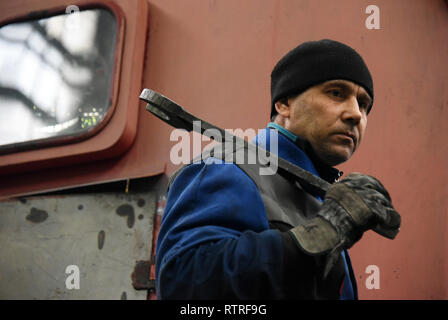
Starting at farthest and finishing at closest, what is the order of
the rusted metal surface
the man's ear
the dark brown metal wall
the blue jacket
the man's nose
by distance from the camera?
the rusted metal surface → the dark brown metal wall → the man's ear → the man's nose → the blue jacket

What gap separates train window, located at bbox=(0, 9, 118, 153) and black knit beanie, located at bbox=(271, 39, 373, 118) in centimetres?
138

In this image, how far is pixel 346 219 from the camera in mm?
1046

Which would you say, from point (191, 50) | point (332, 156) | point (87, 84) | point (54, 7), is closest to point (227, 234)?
point (332, 156)

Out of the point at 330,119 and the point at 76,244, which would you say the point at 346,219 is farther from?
the point at 76,244

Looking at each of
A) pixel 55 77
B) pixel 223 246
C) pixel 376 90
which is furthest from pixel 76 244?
pixel 223 246

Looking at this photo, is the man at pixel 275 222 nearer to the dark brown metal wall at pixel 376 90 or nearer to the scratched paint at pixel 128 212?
the dark brown metal wall at pixel 376 90

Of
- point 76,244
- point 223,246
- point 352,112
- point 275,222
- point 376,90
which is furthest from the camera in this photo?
point 76,244

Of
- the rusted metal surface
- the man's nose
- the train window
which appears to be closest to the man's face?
the man's nose

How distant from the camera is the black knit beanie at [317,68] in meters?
1.42

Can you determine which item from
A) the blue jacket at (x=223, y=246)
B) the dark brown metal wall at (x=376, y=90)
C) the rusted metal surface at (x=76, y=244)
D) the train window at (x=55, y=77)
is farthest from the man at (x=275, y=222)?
the train window at (x=55, y=77)

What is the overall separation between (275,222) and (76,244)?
5.25 ft

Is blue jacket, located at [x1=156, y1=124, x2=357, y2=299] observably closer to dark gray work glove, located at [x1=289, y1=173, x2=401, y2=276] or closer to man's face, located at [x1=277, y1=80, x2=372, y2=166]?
dark gray work glove, located at [x1=289, y1=173, x2=401, y2=276]

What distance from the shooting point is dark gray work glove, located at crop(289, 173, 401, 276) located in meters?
1.01

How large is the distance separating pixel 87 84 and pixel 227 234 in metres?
2.03
